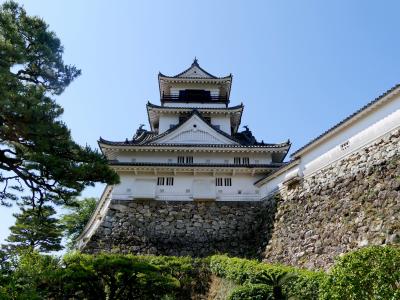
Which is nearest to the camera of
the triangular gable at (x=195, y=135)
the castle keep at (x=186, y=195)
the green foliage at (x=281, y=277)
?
the green foliage at (x=281, y=277)

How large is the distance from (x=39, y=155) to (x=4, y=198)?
2.32 meters

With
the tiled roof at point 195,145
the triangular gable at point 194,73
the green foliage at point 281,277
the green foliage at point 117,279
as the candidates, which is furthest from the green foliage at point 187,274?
the triangular gable at point 194,73

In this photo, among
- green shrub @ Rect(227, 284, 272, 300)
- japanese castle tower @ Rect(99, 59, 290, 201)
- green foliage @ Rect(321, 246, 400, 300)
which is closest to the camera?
green foliage @ Rect(321, 246, 400, 300)

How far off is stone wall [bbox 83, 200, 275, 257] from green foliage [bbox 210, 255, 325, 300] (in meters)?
4.58

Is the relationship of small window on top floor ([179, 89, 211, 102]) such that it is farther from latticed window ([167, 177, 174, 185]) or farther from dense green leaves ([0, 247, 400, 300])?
dense green leaves ([0, 247, 400, 300])

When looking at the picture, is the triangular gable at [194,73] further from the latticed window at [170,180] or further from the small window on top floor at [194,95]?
the latticed window at [170,180]

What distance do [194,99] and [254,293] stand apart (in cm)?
1822

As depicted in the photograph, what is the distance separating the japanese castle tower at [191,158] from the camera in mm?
18328

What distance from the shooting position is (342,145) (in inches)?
527

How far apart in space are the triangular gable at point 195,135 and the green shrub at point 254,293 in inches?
499

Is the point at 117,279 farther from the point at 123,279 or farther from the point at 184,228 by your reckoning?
the point at 184,228

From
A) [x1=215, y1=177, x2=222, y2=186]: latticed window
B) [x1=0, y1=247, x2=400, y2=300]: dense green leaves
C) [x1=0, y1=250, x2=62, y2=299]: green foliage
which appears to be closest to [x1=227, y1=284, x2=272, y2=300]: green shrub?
[x1=0, y1=247, x2=400, y2=300]: dense green leaves

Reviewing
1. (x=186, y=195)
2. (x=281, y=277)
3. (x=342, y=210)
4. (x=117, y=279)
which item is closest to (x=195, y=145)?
(x=186, y=195)

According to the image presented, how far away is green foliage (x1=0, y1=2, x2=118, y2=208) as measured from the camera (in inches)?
389
